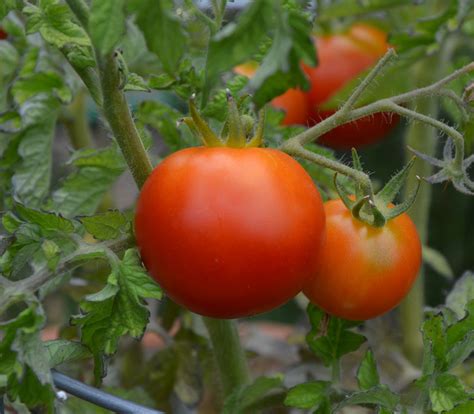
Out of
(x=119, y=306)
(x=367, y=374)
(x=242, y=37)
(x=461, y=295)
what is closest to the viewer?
(x=242, y=37)

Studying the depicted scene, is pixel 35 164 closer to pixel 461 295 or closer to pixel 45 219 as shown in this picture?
pixel 45 219

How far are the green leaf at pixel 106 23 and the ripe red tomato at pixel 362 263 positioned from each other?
247 millimetres

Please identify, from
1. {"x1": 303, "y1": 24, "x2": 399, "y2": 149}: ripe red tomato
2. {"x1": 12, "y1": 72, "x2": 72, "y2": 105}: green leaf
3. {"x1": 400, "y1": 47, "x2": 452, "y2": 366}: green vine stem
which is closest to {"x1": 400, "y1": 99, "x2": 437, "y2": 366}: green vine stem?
{"x1": 400, "y1": 47, "x2": 452, "y2": 366}: green vine stem

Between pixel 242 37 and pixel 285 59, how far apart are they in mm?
27

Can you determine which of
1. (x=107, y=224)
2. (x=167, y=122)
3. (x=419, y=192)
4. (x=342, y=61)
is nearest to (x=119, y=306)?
(x=107, y=224)

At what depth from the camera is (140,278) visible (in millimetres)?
581

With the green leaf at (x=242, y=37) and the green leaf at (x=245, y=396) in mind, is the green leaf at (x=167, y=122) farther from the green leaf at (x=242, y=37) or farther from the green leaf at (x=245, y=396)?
the green leaf at (x=242, y=37)

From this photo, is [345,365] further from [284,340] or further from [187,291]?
[187,291]

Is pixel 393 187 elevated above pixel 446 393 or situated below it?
above

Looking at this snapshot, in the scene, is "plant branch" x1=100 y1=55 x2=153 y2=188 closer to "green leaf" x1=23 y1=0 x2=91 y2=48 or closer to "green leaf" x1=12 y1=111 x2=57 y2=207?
"green leaf" x1=23 y1=0 x2=91 y2=48

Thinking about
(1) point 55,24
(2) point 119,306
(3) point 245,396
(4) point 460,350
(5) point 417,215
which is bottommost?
(5) point 417,215

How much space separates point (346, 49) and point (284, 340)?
0.48 meters

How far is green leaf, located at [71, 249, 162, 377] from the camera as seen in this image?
0.57 meters

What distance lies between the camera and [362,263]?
649mm
